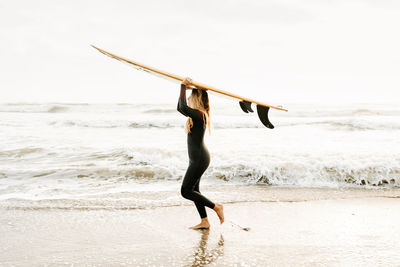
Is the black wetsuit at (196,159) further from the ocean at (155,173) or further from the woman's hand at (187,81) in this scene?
the ocean at (155,173)

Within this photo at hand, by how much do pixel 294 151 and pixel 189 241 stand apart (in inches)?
244

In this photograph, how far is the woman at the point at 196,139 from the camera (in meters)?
4.52

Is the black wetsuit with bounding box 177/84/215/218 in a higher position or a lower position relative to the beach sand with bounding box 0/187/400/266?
higher

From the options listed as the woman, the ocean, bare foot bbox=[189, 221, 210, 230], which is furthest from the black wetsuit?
the ocean

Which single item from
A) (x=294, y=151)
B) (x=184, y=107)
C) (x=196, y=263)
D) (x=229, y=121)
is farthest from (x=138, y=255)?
(x=229, y=121)

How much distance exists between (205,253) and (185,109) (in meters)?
1.53

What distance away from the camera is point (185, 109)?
446 cm

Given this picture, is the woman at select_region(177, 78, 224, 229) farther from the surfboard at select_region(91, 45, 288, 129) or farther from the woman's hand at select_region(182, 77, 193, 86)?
the surfboard at select_region(91, 45, 288, 129)

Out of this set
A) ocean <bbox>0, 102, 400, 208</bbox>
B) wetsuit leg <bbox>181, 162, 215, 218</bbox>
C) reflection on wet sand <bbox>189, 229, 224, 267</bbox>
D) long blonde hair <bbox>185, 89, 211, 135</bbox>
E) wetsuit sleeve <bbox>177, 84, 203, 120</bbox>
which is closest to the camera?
reflection on wet sand <bbox>189, 229, 224, 267</bbox>

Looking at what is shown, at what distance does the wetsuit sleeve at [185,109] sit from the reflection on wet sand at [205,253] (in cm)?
136

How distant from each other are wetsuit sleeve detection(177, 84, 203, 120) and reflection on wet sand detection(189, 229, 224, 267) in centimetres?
136

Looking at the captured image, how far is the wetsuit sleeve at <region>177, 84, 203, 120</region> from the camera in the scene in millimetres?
4434

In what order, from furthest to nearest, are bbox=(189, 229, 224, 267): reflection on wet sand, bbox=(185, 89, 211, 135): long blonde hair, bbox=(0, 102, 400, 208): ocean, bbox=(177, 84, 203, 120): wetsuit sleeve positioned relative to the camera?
bbox=(0, 102, 400, 208): ocean → bbox=(185, 89, 211, 135): long blonde hair → bbox=(177, 84, 203, 120): wetsuit sleeve → bbox=(189, 229, 224, 267): reflection on wet sand

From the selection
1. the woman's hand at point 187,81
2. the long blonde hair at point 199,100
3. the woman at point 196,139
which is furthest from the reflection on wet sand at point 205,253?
the woman's hand at point 187,81
